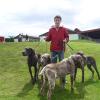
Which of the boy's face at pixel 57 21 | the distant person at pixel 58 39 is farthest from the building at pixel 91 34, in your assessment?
the boy's face at pixel 57 21

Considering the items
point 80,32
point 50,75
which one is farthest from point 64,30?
point 80,32

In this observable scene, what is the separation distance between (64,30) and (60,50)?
2.90 ft

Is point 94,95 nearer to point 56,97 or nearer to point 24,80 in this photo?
point 56,97

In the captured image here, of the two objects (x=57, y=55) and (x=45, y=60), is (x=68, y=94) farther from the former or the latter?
(x=45, y=60)

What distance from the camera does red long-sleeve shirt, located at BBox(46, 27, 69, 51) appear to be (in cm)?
1650

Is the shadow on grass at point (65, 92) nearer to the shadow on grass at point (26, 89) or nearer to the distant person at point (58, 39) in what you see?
the shadow on grass at point (26, 89)

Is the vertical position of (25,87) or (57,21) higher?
(57,21)

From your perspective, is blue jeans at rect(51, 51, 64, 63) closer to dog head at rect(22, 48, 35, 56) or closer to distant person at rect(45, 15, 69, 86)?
distant person at rect(45, 15, 69, 86)

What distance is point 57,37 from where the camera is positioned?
16531 mm

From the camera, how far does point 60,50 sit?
54.7 ft

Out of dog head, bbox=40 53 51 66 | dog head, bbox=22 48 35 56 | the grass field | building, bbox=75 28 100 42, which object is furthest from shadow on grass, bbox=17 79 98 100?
building, bbox=75 28 100 42

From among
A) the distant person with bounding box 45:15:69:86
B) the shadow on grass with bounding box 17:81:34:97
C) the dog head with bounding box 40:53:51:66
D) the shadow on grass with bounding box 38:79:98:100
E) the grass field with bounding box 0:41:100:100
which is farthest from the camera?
the dog head with bounding box 40:53:51:66

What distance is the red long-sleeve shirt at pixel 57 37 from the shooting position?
16500 mm

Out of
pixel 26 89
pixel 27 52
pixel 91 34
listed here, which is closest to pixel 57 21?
pixel 27 52
